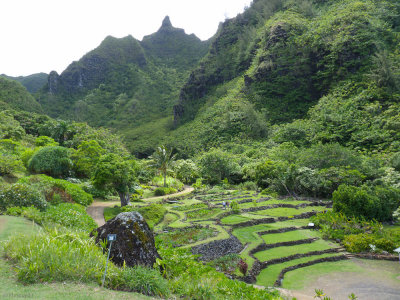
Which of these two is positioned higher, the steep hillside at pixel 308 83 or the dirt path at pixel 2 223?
the steep hillside at pixel 308 83

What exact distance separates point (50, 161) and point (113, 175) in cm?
1099

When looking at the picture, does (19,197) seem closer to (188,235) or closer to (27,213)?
(27,213)

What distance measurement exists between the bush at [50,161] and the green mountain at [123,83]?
5815cm

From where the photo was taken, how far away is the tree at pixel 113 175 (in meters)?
21.8

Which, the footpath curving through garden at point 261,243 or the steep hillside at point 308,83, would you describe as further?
the steep hillside at point 308,83

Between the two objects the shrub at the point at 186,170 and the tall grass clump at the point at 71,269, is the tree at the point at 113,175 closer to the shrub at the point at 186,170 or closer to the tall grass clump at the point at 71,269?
the tall grass clump at the point at 71,269

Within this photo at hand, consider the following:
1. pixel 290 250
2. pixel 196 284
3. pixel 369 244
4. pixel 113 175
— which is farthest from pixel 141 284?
pixel 113 175

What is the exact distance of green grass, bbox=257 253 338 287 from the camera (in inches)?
455

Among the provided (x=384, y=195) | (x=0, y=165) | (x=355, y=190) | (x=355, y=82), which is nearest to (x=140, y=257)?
(x=355, y=190)

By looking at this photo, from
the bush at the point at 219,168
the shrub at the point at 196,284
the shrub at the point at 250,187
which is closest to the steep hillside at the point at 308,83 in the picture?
the bush at the point at 219,168

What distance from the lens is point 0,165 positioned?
22.2m

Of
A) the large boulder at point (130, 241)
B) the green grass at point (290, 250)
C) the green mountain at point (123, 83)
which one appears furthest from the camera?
the green mountain at point (123, 83)

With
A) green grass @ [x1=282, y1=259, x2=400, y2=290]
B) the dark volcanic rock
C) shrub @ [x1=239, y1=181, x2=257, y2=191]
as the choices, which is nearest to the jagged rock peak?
shrub @ [x1=239, y1=181, x2=257, y2=191]

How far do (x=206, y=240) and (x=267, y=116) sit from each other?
53.6 metres
